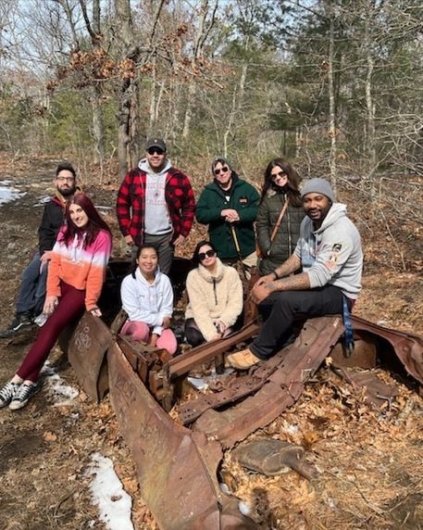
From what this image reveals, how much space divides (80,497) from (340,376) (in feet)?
7.10

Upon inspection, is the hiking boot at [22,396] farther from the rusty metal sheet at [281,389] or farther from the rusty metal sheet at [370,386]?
the rusty metal sheet at [370,386]

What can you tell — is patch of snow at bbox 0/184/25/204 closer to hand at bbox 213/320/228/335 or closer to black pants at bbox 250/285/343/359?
hand at bbox 213/320/228/335

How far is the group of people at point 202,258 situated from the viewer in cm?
400

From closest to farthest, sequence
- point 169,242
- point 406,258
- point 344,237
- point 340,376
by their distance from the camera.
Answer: point 344,237
point 340,376
point 169,242
point 406,258

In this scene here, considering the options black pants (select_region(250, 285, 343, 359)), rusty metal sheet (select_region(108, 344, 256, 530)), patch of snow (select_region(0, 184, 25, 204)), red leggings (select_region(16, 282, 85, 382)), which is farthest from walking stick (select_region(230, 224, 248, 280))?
patch of snow (select_region(0, 184, 25, 204))

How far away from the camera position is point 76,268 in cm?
484

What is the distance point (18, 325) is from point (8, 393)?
5.38 ft

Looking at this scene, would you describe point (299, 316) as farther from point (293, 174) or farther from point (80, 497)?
point (80, 497)

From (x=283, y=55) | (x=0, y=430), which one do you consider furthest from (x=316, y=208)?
(x=283, y=55)

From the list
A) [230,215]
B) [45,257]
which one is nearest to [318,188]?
[230,215]

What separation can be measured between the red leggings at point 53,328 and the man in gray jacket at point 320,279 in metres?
1.76

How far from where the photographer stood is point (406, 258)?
8609mm

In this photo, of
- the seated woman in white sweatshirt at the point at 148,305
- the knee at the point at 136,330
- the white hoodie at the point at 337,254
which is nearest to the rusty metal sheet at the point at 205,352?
the seated woman in white sweatshirt at the point at 148,305

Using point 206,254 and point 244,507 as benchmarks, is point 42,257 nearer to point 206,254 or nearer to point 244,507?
point 206,254
